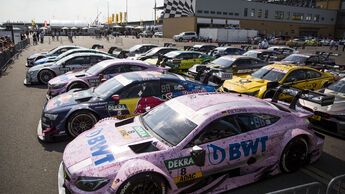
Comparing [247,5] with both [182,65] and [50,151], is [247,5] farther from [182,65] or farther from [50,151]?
[50,151]

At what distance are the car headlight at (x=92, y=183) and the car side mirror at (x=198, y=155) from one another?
116 cm

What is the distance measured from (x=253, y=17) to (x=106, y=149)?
6102cm

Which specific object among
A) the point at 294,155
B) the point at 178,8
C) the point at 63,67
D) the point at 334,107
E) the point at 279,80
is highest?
the point at 178,8

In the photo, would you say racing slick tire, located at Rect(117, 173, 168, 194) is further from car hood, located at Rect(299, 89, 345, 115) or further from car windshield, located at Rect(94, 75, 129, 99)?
car hood, located at Rect(299, 89, 345, 115)

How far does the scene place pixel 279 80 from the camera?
8406mm

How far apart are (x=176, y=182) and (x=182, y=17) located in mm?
54900

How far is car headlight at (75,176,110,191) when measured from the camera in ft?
9.93

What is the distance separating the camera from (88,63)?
1095cm

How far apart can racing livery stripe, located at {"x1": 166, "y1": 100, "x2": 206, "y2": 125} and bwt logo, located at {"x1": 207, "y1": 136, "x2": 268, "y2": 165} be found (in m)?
0.42

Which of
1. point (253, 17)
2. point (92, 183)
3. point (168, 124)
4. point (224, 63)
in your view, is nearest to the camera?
point (92, 183)

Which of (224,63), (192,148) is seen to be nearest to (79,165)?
(192,148)

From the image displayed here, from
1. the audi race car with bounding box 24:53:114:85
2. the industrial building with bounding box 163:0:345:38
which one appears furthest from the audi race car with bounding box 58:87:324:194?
the industrial building with bounding box 163:0:345:38

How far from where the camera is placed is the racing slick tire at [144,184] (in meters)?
3.03

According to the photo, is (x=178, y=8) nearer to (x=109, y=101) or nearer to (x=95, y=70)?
(x=95, y=70)
